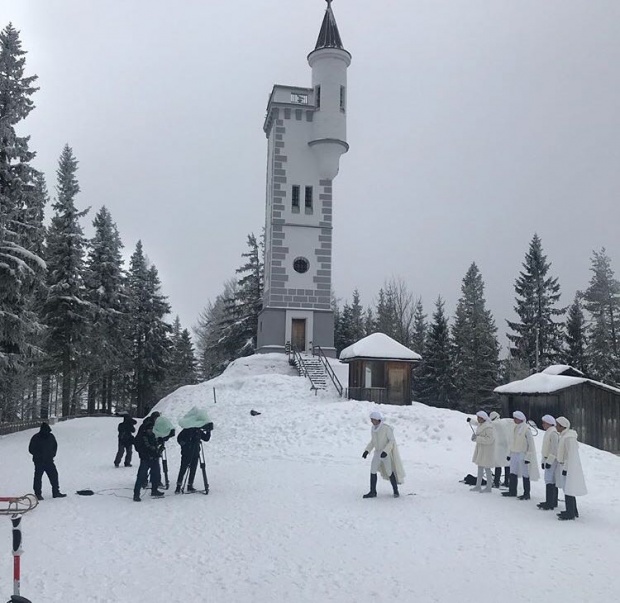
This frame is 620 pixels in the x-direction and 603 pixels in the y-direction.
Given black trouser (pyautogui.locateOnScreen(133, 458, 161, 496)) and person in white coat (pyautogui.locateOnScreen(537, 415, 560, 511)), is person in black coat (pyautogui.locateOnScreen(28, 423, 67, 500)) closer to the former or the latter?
black trouser (pyautogui.locateOnScreen(133, 458, 161, 496))

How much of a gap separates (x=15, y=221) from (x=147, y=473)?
51.4 feet

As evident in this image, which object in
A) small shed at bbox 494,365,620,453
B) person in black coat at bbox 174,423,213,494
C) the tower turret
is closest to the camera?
person in black coat at bbox 174,423,213,494

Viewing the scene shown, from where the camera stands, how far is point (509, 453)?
13.5m

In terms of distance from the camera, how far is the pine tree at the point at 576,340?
48.6 meters

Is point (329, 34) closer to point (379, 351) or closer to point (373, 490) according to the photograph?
point (379, 351)

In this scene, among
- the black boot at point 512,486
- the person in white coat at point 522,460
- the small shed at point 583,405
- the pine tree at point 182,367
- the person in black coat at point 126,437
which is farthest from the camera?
the pine tree at point 182,367

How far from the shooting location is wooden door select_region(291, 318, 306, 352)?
3762cm

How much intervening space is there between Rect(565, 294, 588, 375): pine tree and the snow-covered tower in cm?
2225

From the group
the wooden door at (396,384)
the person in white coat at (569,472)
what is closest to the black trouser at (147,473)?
the person in white coat at (569,472)

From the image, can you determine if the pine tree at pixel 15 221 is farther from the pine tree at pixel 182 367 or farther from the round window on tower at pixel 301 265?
the pine tree at pixel 182 367

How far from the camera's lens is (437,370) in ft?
173

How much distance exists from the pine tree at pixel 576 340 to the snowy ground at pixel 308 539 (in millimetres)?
33109

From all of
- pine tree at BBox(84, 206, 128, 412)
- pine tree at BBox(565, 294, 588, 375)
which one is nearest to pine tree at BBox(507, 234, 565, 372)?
pine tree at BBox(565, 294, 588, 375)

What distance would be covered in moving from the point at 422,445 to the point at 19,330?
1554 cm
